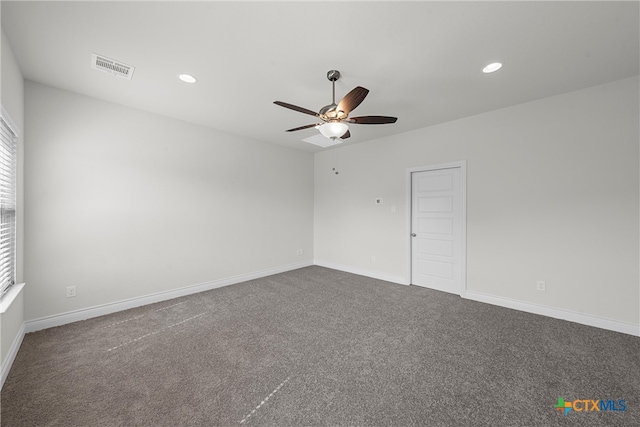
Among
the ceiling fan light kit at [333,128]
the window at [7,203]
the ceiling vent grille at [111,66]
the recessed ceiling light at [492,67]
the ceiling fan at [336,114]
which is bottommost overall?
the window at [7,203]

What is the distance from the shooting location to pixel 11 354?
218cm

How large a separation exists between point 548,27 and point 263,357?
11.8 feet

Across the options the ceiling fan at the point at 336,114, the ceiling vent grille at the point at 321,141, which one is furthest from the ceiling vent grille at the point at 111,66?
the ceiling vent grille at the point at 321,141

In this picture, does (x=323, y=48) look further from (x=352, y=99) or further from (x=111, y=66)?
(x=111, y=66)

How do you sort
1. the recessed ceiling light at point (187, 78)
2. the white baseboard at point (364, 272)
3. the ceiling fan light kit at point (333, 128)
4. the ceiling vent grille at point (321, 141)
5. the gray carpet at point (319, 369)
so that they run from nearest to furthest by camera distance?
the gray carpet at point (319, 369) < the ceiling fan light kit at point (333, 128) < the recessed ceiling light at point (187, 78) < the white baseboard at point (364, 272) < the ceiling vent grille at point (321, 141)

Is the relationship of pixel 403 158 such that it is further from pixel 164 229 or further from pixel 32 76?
pixel 32 76

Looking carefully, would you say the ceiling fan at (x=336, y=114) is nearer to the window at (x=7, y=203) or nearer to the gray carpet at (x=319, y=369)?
the gray carpet at (x=319, y=369)

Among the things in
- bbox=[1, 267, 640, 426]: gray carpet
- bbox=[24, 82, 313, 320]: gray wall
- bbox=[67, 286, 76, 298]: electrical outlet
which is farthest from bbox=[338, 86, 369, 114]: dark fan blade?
bbox=[67, 286, 76, 298]: electrical outlet

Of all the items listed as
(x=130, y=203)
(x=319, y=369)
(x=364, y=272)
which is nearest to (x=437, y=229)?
(x=364, y=272)

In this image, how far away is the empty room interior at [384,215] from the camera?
1798mm

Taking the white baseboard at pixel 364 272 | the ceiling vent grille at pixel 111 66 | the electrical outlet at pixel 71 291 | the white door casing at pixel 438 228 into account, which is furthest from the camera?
the white baseboard at pixel 364 272

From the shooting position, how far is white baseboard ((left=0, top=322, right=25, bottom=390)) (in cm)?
194

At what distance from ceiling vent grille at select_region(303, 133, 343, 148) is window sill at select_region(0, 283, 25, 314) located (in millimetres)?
4230

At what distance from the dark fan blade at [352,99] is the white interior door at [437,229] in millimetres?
2457
